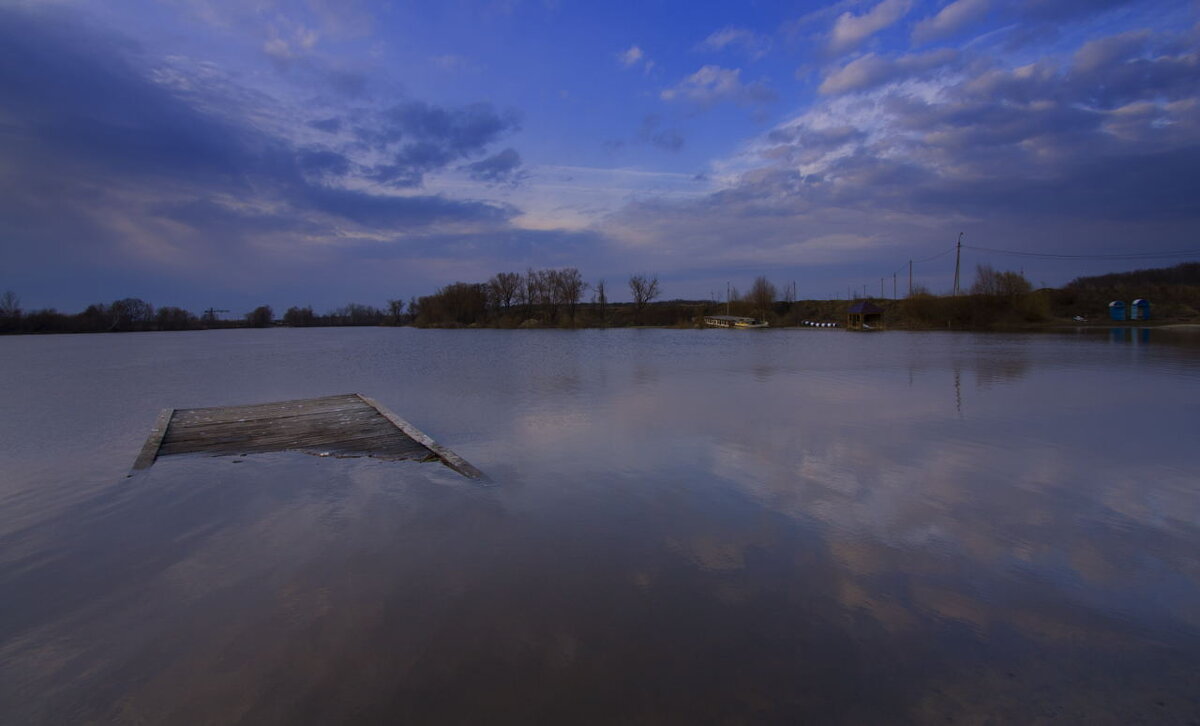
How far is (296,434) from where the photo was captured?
23.8 feet

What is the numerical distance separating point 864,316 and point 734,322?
38.7 feet

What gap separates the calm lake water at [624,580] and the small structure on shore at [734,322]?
50.8m

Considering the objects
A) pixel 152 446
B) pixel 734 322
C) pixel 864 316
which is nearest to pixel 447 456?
pixel 152 446

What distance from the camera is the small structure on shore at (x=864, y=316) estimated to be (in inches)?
2083

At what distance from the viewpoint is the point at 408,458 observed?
6117 millimetres

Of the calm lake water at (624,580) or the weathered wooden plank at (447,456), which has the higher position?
the weathered wooden plank at (447,456)

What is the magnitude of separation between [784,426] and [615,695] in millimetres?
5967

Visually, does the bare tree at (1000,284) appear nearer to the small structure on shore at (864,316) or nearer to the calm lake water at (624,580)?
the small structure on shore at (864,316)

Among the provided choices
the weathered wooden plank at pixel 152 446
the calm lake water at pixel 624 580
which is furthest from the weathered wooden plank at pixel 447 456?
the weathered wooden plank at pixel 152 446

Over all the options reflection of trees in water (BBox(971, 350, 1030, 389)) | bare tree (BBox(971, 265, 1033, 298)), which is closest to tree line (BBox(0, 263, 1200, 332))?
bare tree (BBox(971, 265, 1033, 298))

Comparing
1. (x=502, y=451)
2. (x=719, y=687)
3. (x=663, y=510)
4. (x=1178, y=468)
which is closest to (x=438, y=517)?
(x=663, y=510)

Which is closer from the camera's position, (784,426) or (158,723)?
(158,723)

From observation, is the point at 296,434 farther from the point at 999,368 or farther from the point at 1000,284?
the point at 1000,284

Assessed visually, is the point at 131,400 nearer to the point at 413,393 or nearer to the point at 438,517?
the point at 413,393
